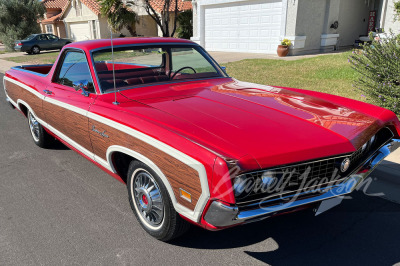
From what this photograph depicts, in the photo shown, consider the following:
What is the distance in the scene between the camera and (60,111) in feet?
12.6

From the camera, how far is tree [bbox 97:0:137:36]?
20188mm

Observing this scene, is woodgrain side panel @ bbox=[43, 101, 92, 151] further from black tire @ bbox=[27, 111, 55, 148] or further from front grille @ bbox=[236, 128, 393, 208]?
front grille @ bbox=[236, 128, 393, 208]

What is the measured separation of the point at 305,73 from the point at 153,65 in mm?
6788

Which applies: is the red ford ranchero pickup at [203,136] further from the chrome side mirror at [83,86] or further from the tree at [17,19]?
the tree at [17,19]

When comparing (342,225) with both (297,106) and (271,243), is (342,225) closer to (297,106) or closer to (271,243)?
(271,243)

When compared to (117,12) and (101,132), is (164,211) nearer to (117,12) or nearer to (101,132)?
(101,132)

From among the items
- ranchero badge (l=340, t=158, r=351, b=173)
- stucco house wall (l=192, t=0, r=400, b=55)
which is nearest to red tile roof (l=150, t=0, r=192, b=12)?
stucco house wall (l=192, t=0, r=400, b=55)

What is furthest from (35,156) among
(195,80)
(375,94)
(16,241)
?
(375,94)

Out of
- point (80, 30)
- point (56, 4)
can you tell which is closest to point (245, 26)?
point (80, 30)

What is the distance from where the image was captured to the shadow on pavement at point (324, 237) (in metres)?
2.63

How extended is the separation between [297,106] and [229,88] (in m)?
0.86

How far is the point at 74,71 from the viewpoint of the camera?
3932 millimetres

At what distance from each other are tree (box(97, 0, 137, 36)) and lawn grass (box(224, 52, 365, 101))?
37.0ft

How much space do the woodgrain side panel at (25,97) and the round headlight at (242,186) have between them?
3.26 m
